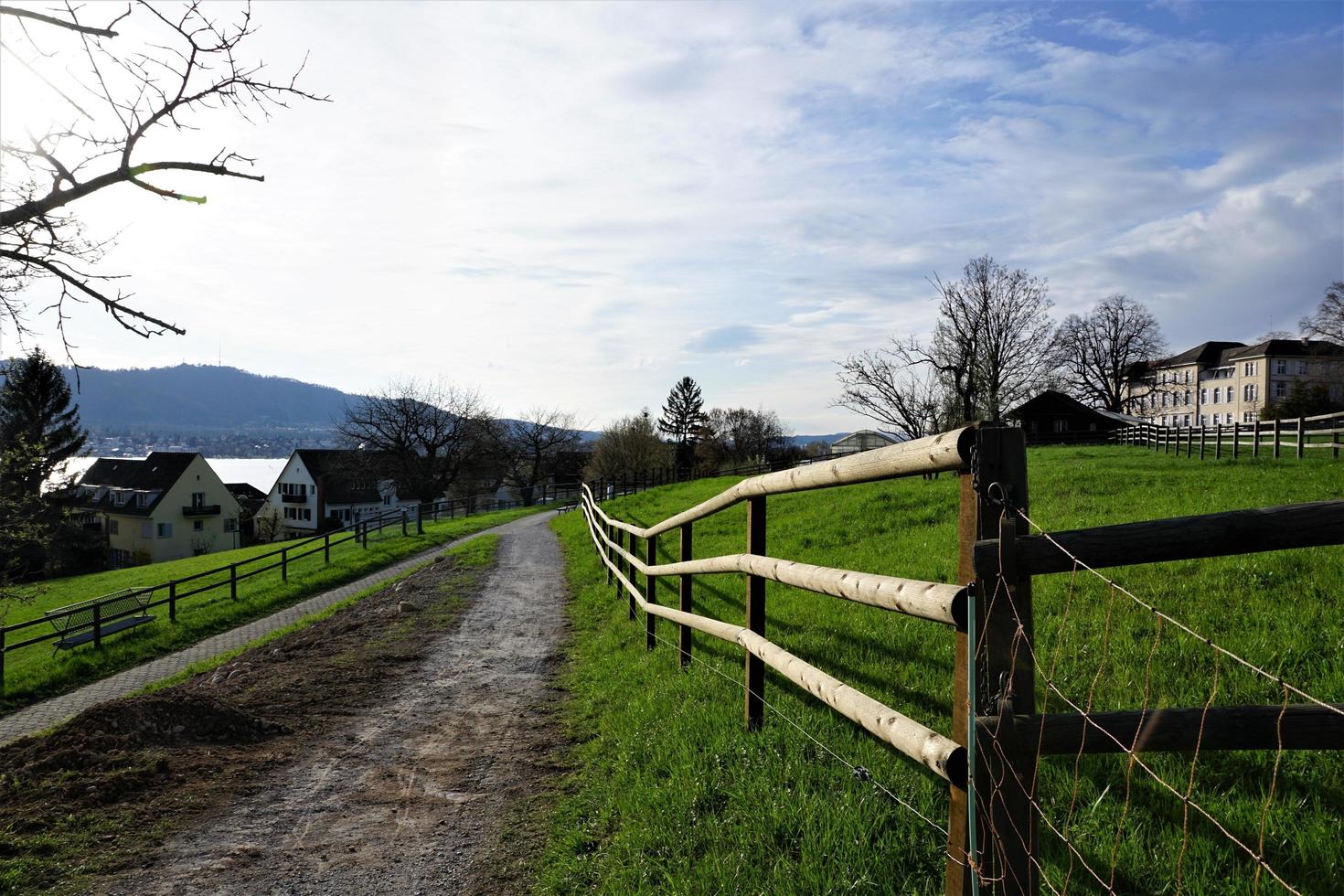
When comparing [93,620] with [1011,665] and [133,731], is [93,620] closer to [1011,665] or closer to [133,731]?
[133,731]

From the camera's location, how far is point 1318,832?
2.74 meters

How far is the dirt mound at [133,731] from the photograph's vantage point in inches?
216

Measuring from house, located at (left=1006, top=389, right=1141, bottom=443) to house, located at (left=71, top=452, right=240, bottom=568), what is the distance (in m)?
73.7

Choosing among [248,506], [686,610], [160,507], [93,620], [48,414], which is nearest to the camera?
[686,610]

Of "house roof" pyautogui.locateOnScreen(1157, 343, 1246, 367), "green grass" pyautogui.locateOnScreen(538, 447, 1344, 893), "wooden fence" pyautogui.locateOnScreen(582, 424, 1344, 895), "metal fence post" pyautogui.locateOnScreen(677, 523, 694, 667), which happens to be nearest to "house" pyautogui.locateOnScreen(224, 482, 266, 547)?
"metal fence post" pyautogui.locateOnScreen(677, 523, 694, 667)

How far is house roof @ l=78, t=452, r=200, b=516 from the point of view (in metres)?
69.1

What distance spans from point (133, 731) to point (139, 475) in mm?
80341

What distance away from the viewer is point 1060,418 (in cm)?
6456

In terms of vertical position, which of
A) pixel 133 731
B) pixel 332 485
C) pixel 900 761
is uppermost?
pixel 900 761

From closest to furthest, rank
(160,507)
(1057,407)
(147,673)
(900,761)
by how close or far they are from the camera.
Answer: (900,761) < (147,673) < (1057,407) < (160,507)

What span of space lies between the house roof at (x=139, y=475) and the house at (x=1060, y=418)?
7446 centimetres

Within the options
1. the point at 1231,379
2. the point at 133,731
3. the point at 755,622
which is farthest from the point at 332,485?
the point at 1231,379

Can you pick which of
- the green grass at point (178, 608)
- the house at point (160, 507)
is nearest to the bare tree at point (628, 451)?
the house at point (160, 507)

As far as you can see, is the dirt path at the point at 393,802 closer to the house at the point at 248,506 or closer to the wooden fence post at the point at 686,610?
the wooden fence post at the point at 686,610
